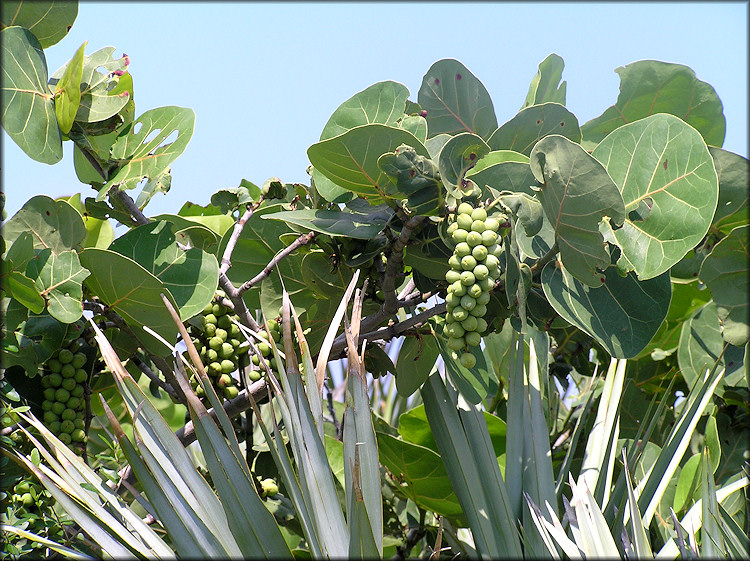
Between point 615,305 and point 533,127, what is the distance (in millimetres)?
348

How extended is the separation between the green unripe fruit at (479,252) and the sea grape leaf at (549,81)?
21.6 inches

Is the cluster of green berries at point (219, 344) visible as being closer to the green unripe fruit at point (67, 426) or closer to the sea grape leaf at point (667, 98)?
the green unripe fruit at point (67, 426)

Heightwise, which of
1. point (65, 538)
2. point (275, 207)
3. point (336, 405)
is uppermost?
point (275, 207)

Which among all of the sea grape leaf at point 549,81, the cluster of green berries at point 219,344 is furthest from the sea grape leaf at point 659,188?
the cluster of green berries at point 219,344

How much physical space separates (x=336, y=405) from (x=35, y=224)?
129 cm

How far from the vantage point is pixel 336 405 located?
235 centimetres

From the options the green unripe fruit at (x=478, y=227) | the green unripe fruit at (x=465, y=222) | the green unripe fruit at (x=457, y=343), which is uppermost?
the green unripe fruit at (x=465, y=222)

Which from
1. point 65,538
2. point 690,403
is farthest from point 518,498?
point 65,538

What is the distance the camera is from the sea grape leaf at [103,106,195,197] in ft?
4.35

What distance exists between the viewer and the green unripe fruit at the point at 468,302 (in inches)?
40.3

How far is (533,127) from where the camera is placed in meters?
1.27

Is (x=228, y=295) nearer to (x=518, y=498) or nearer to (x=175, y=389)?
(x=175, y=389)

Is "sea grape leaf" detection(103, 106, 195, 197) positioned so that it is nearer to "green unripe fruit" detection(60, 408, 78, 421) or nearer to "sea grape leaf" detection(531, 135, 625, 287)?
"green unripe fruit" detection(60, 408, 78, 421)

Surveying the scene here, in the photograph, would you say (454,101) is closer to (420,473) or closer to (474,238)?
(474,238)
